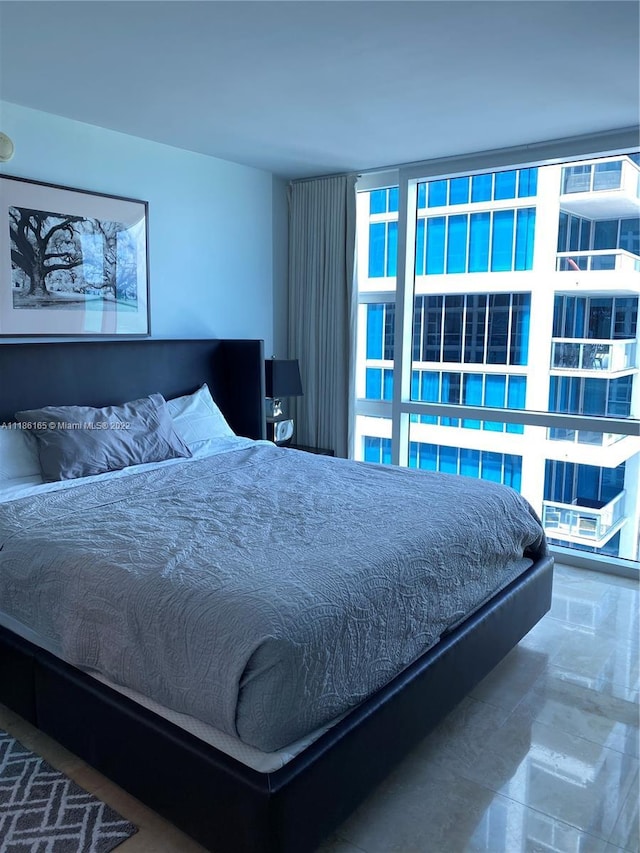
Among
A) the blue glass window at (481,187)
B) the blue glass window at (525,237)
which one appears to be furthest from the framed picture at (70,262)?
the blue glass window at (525,237)

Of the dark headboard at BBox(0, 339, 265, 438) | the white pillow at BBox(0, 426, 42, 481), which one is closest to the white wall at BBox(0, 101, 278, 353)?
the dark headboard at BBox(0, 339, 265, 438)

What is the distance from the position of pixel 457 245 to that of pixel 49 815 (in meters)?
4.12

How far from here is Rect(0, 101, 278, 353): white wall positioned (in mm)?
3443

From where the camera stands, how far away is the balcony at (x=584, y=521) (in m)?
4.19

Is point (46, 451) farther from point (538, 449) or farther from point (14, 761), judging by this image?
point (538, 449)

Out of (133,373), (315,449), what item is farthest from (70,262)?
(315,449)

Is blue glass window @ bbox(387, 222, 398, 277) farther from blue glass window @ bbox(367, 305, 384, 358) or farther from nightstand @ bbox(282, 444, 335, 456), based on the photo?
nightstand @ bbox(282, 444, 335, 456)

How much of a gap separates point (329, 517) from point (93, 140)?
2598 millimetres

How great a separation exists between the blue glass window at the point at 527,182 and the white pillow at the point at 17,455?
11.2 ft

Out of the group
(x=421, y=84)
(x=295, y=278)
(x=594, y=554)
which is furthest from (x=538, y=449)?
(x=421, y=84)

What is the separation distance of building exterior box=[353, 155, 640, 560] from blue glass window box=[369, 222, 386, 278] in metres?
0.01

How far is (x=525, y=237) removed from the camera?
438cm

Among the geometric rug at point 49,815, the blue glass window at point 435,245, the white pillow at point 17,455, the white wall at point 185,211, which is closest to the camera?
the geometric rug at point 49,815

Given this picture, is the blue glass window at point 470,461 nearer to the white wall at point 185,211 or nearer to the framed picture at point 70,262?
the white wall at point 185,211
